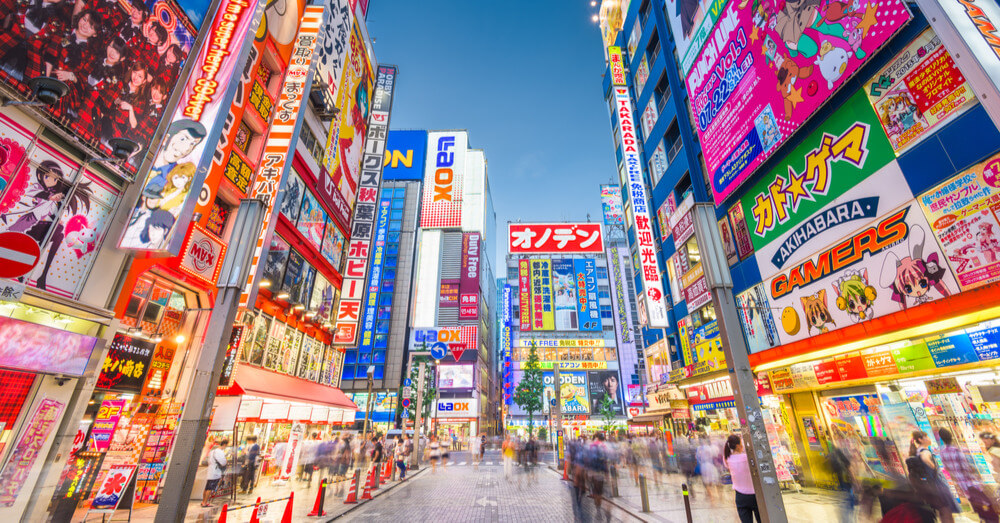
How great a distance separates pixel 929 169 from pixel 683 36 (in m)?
14.1

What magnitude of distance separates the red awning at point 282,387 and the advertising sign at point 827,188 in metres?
18.3

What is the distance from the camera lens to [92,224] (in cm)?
790

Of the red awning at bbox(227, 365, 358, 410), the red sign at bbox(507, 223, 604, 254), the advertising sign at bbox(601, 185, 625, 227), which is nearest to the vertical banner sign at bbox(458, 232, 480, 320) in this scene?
the red sign at bbox(507, 223, 604, 254)

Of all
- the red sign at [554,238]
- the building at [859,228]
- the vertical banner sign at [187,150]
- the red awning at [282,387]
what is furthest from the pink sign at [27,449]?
the red sign at [554,238]

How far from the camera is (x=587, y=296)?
6762 cm

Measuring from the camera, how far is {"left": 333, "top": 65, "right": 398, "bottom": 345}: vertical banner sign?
20.5 metres

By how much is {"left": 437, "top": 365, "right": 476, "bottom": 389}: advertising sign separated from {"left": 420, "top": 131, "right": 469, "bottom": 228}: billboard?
26731 mm

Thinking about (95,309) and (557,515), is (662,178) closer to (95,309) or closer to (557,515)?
(557,515)

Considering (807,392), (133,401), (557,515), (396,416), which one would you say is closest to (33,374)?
(133,401)

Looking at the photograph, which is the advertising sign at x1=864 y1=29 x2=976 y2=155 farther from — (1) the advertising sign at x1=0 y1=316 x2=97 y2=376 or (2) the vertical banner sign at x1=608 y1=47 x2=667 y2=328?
(1) the advertising sign at x1=0 y1=316 x2=97 y2=376

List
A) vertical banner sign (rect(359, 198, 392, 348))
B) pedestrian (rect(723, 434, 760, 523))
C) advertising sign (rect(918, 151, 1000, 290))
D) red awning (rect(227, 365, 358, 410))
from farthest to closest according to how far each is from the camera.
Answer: vertical banner sign (rect(359, 198, 392, 348)), red awning (rect(227, 365, 358, 410)), advertising sign (rect(918, 151, 1000, 290)), pedestrian (rect(723, 434, 760, 523))

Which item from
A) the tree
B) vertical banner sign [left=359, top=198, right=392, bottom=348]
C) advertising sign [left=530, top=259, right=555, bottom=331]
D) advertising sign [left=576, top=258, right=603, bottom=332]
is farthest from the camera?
advertising sign [left=576, top=258, right=603, bottom=332]

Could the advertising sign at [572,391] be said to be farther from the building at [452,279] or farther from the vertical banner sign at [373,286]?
the vertical banner sign at [373,286]

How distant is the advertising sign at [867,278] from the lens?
26.2ft
